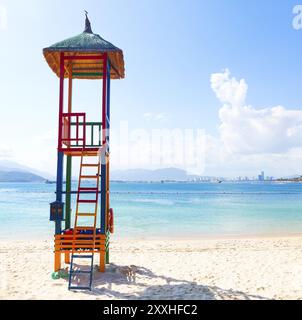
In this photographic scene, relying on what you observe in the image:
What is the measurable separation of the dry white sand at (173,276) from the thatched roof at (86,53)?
5.81 meters

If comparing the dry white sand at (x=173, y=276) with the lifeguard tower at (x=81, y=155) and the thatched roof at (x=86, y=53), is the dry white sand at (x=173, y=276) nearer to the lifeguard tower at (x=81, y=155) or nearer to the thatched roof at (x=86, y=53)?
the lifeguard tower at (x=81, y=155)

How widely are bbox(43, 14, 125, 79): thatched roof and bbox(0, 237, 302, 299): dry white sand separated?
19.1 ft

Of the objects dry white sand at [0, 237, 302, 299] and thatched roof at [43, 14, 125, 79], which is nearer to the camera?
dry white sand at [0, 237, 302, 299]

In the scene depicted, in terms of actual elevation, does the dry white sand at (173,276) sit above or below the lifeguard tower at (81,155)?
below

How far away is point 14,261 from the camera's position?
35.2 ft

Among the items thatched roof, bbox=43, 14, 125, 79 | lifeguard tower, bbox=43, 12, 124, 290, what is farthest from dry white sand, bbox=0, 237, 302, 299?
thatched roof, bbox=43, 14, 125, 79

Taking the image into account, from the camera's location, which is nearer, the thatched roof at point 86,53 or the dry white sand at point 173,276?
the dry white sand at point 173,276

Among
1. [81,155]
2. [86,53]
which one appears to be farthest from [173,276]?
[86,53]

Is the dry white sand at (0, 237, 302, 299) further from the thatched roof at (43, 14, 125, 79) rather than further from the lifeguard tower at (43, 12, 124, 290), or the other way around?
the thatched roof at (43, 14, 125, 79)

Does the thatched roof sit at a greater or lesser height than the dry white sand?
greater

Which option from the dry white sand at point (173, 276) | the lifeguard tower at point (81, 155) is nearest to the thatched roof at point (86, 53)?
the lifeguard tower at point (81, 155)

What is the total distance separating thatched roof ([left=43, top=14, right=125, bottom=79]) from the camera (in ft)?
28.9

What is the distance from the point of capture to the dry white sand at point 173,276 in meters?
7.15
